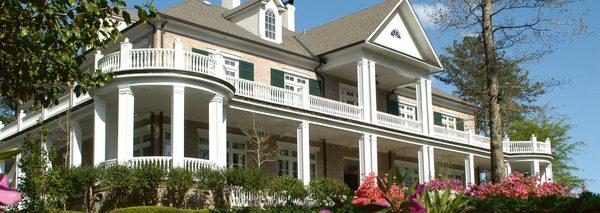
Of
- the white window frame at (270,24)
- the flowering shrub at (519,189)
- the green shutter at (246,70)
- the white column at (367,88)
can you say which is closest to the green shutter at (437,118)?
the white column at (367,88)

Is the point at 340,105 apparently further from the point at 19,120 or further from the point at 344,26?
the point at 19,120

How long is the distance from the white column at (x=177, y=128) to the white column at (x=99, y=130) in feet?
7.91

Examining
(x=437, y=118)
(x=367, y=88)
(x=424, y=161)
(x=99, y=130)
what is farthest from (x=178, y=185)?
(x=437, y=118)

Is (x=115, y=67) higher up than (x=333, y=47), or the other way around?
(x=333, y=47)

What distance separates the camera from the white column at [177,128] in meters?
19.0

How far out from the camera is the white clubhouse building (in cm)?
1984

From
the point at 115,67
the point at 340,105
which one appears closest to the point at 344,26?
the point at 340,105

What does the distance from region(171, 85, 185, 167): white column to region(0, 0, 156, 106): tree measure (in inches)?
286

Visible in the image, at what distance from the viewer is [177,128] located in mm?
19234

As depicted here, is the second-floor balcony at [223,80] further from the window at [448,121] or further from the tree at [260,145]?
the window at [448,121]

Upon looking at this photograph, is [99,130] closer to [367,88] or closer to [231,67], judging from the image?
[231,67]

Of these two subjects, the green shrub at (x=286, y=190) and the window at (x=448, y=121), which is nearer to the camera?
the green shrub at (x=286, y=190)

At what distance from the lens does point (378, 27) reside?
91.4 feet

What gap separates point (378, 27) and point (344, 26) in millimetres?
2808
